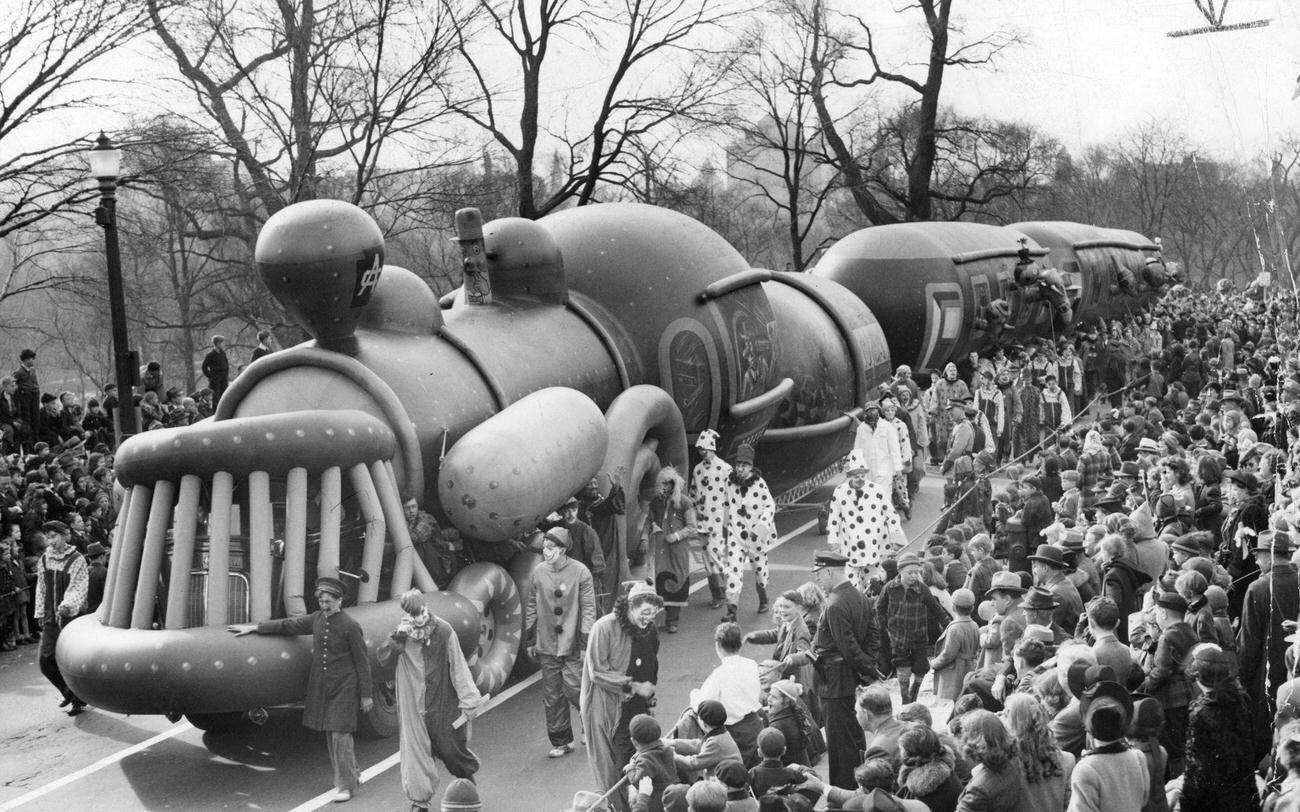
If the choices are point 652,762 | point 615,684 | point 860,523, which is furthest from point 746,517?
point 652,762

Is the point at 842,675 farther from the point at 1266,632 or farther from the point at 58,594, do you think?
the point at 58,594

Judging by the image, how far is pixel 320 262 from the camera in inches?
418

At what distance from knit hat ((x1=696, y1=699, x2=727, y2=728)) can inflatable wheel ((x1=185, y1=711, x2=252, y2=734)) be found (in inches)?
172

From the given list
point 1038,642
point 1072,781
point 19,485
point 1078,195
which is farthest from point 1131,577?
point 1078,195

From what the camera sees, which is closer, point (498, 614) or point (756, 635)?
point (756, 635)

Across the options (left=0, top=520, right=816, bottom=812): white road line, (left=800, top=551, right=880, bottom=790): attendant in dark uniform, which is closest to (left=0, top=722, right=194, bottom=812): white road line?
(left=0, top=520, right=816, bottom=812): white road line

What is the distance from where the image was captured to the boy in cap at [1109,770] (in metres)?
6.09

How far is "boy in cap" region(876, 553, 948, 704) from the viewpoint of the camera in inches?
382

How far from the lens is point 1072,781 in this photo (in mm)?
6168

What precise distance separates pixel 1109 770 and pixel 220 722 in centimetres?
661

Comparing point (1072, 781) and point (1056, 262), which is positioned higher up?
point (1056, 262)

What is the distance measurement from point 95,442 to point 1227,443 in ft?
46.3

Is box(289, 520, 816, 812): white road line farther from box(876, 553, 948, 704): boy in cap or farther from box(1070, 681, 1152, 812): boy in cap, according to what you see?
box(1070, 681, 1152, 812): boy in cap

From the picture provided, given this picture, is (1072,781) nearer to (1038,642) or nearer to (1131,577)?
(1038,642)
